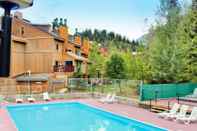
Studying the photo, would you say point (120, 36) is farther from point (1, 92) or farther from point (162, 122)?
point (162, 122)

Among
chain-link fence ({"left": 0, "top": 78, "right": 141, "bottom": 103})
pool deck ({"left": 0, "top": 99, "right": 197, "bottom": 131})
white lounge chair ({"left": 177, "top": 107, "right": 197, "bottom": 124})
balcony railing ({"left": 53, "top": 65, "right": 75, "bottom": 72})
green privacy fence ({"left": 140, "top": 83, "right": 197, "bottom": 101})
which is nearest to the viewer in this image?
pool deck ({"left": 0, "top": 99, "right": 197, "bottom": 131})

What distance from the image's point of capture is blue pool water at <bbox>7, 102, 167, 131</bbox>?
50.1 ft

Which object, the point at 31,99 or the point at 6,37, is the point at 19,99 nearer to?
the point at 31,99

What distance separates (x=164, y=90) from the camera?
72.0 ft

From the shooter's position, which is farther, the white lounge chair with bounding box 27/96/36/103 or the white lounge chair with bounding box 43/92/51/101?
the white lounge chair with bounding box 43/92/51/101

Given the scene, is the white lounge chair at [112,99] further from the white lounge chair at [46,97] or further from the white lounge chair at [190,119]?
the white lounge chair at [190,119]

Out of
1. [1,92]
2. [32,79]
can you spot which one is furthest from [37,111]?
[32,79]

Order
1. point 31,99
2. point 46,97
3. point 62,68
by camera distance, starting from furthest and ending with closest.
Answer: point 62,68
point 46,97
point 31,99

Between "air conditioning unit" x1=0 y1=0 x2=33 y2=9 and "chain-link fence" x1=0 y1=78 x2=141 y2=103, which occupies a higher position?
"air conditioning unit" x1=0 y1=0 x2=33 y2=9

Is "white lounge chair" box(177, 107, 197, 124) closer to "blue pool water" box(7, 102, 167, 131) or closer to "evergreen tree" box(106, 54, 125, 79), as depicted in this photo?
"blue pool water" box(7, 102, 167, 131)

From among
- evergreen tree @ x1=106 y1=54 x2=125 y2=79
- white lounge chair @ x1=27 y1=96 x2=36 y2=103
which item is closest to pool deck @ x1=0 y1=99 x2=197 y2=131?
white lounge chair @ x1=27 y1=96 x2=36 y2=103

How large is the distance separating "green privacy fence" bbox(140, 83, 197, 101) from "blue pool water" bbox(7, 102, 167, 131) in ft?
12.3

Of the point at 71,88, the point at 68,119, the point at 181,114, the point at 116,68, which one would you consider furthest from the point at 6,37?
the point at 116,68

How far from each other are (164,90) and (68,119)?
8.31 meters
